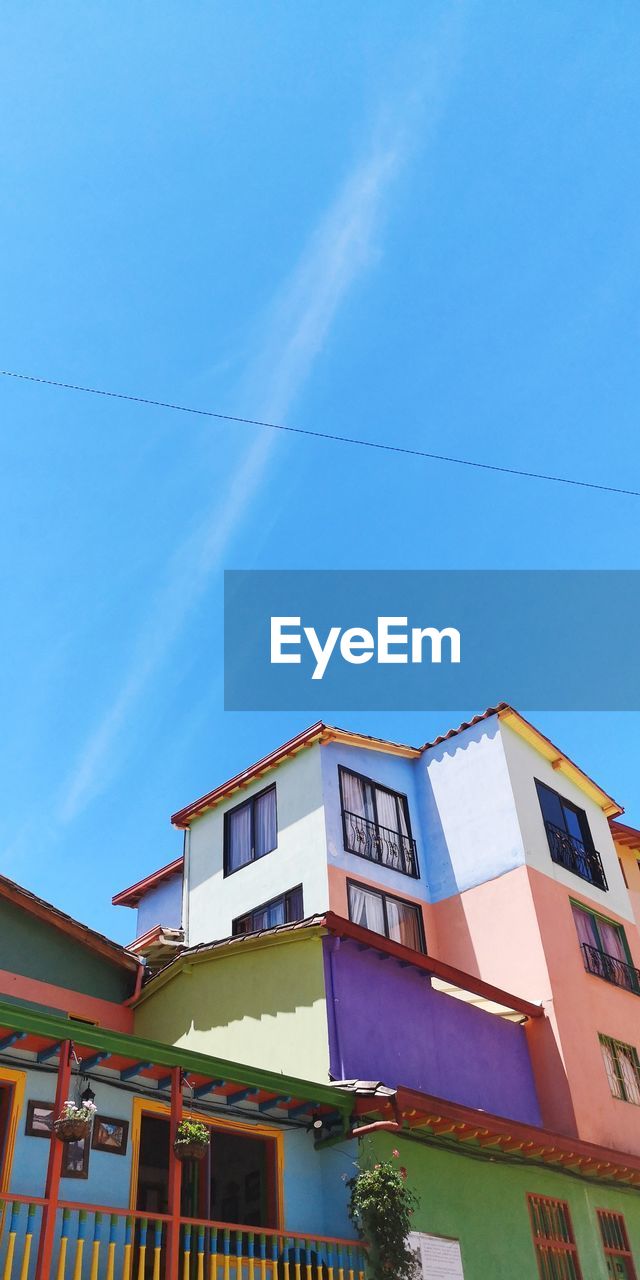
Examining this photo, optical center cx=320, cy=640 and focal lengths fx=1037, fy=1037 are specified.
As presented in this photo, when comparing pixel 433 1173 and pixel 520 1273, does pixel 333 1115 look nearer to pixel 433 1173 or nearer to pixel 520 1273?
pixel 433 1173

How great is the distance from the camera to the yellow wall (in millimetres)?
14367

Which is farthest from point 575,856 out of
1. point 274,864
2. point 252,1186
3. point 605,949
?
point 252,1186

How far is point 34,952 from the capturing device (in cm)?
1852

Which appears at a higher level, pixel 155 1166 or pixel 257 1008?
pixel 257 1008

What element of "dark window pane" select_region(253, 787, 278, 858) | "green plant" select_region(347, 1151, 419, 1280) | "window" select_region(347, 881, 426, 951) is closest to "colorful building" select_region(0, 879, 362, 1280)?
"green plant" select_region(347, 1151, 419, 1280)

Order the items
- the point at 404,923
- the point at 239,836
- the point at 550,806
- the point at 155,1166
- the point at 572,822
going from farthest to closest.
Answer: the point at 572,822 < the point at 239,836 < the point at 550,806 < the point at 404,923 < the point at 155,1166

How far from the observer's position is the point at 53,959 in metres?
18.8

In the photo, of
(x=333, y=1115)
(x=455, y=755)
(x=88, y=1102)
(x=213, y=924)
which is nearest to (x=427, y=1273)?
(x=333, y=1115)

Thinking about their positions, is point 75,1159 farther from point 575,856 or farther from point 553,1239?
point 575,856

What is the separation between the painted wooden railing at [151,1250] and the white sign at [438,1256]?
0.94m

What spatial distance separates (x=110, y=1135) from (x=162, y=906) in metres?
15.3

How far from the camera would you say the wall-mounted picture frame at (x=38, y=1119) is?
10.6 m

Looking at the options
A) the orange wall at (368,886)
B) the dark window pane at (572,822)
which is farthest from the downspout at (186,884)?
the dark window pane at (572,822)

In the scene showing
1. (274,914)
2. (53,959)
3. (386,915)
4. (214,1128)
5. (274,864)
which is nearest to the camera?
(214,1128)
